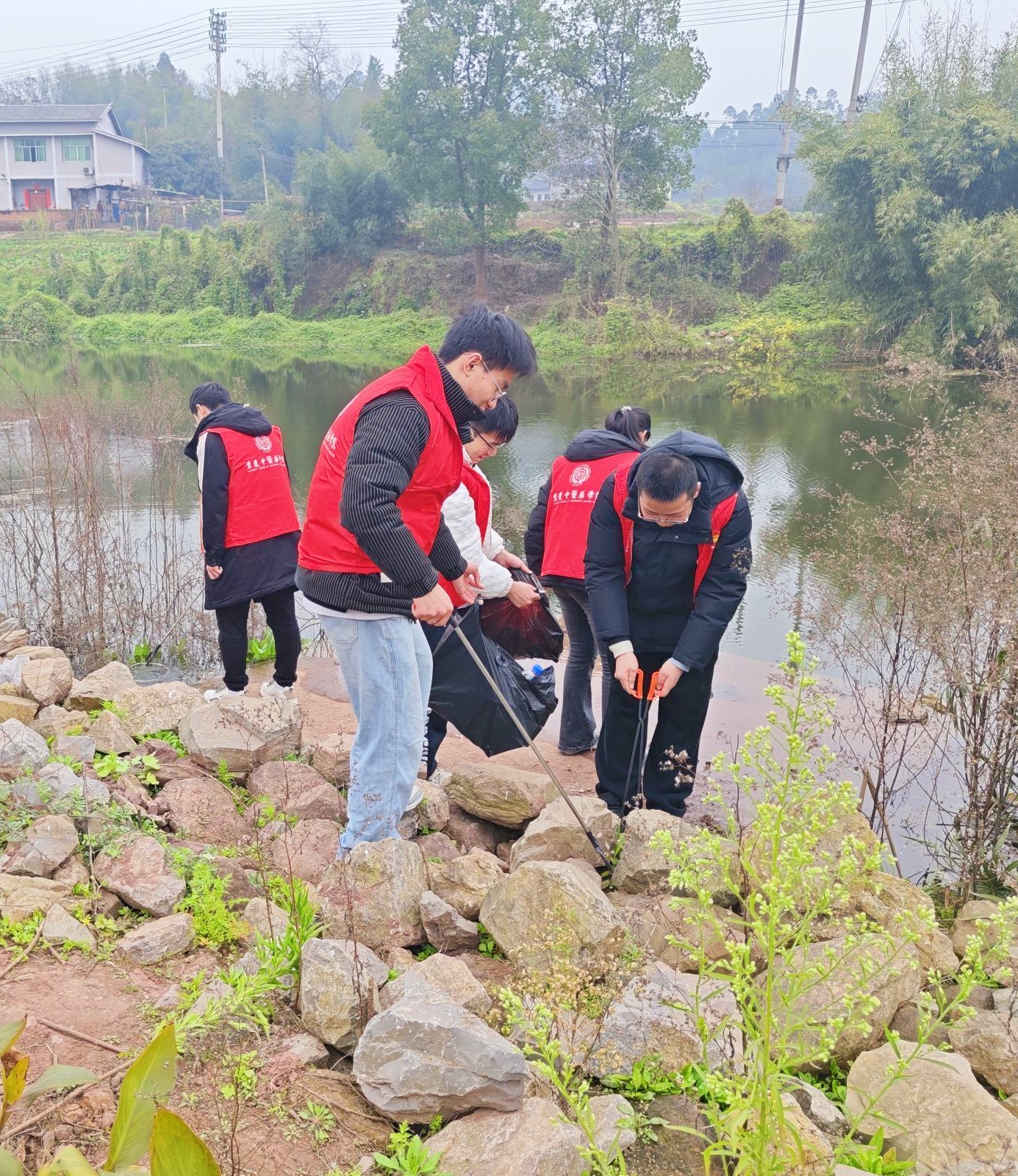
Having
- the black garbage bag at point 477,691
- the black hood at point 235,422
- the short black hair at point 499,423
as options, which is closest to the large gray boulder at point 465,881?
the black garbage bag at point 477,691

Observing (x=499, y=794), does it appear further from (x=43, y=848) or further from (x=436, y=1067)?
(x=436, y=1067)

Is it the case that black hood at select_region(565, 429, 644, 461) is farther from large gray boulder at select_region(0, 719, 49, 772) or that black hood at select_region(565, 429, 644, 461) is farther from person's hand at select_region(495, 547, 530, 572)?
A: large gray boulder at select_region(0, 719, 49, 772)

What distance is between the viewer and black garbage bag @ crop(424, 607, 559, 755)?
138 inches

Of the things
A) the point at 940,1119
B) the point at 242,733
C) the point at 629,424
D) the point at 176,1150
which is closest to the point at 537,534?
the point at 629,424

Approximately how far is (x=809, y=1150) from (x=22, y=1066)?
53.8 inches

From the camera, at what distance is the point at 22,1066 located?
167 centimetres

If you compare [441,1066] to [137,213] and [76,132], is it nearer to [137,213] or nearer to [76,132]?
[137,213]

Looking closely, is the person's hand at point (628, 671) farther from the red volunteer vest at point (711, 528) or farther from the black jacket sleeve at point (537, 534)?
the black jacket sleeve at point (537, 534)

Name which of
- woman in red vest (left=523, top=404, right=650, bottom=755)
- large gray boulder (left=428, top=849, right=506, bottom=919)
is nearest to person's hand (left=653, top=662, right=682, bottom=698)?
woman in red vest (left=523, top=404, right=650, bottom=755)

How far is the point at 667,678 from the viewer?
3.38 m

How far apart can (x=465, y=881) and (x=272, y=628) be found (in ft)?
6.47

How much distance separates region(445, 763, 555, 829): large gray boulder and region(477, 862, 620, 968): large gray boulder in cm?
81

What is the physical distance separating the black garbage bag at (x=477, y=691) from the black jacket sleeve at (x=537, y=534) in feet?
2.69

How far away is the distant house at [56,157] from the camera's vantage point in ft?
146
